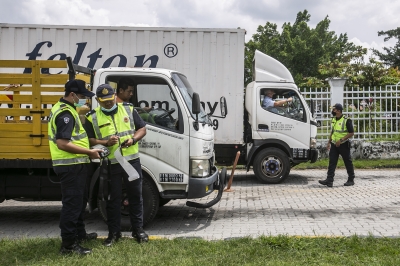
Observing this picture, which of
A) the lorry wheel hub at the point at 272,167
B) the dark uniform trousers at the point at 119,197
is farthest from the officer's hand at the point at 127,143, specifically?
the lorry wheel hub at the point at 272,167

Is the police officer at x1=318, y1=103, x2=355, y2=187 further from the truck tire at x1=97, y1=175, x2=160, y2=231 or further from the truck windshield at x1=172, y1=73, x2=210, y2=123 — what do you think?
the truck tire at x1=97, y1=175, x2=160, y2=231

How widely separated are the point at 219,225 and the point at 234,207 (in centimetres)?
147

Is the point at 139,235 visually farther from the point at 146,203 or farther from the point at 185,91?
the point at 185,91

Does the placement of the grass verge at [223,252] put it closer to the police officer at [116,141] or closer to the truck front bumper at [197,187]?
the police officer at [116,141]

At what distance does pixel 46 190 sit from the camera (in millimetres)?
7016

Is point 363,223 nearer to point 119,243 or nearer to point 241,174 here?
point 119,243

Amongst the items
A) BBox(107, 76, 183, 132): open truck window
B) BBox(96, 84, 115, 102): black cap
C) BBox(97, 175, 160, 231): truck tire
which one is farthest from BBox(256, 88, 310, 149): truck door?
BBox(96, 84, 115, 102): black cap

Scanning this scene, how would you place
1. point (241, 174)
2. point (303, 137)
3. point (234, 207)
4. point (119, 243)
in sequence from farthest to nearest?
point (241, 174) < point (303, 137) < point (234, 207) < point (119, 243)

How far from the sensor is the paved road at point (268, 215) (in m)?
6.79

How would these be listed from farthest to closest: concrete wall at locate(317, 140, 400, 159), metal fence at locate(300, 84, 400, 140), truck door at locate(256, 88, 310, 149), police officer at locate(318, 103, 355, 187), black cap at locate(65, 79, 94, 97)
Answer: metal fence at locate(300, 84, 400, 140)
concrete wall at locate(317, 140, 400, 159)
truck door at locate(256, 88, 310, 149)
police officer at locate(318, 103, 355, 187)
black cap at locate(65, 79, 94, 97)

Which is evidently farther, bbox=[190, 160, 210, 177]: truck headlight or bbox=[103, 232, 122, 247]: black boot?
bbox=[190, 160, 210, 177]: truck headlight

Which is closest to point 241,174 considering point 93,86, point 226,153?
point 226,153

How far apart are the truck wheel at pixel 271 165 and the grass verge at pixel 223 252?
5633 mm

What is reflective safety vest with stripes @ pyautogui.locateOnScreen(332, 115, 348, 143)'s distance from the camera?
10766 millimetres
